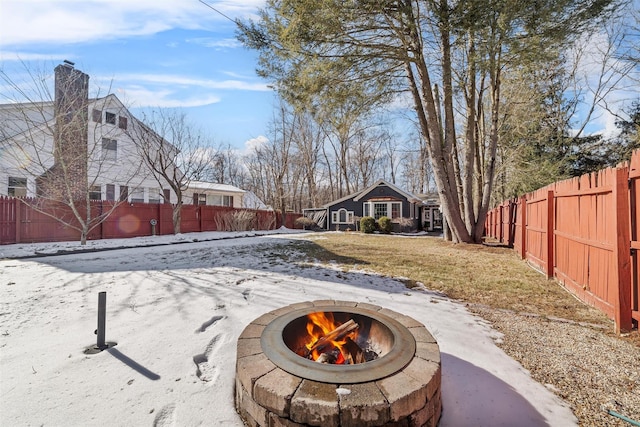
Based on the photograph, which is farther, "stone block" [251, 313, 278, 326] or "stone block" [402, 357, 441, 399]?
"stone block" [251, 313, 278, 326]

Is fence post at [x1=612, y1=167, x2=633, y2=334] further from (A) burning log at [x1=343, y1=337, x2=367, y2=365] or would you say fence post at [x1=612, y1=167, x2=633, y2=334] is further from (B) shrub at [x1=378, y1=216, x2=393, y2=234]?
(B) shrub at [x1=378, y1=216, x2=393, y2=234]

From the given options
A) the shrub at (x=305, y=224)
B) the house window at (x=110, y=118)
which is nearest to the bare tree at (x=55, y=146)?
the house window at (x=110, y=118)

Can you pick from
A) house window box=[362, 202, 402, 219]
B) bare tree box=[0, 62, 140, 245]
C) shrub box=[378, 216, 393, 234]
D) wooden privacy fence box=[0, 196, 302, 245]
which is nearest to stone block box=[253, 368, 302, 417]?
bare tree box=[0, 62, 140, 245]

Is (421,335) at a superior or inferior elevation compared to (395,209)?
inferior

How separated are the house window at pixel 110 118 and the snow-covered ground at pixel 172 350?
11.4 meters

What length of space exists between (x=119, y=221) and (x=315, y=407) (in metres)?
12.7

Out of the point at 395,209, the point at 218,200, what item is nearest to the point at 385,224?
the point at 395,209

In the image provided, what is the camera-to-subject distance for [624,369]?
77.5 inches

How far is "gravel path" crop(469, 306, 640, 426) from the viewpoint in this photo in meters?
1.63

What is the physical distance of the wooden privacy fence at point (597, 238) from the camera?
8.18 ft

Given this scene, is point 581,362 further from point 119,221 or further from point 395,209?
point 395,209

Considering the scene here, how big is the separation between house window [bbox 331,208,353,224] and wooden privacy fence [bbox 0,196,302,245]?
5.85 m

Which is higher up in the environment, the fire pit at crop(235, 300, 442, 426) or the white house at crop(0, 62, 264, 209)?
the white house at crop(0, 62, 264, 209)

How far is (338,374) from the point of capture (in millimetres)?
1419
